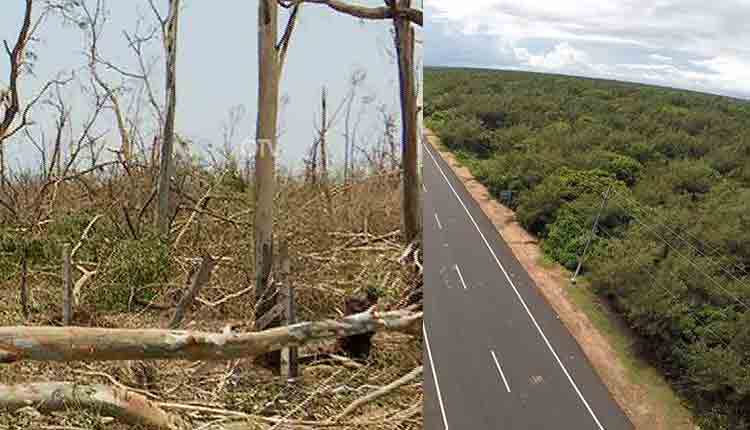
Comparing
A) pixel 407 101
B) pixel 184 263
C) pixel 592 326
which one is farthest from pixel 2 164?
pixel 592 326

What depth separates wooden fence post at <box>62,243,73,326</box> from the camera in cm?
109

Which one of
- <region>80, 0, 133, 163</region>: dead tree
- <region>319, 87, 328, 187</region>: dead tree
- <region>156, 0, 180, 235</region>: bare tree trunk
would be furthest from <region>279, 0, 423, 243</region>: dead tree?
<region>80, 0, 133, 163</region>: dead tree

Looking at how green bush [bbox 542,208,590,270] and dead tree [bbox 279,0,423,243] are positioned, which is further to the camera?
green bush [bbox 542,208,590,270]

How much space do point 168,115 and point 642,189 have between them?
827mm

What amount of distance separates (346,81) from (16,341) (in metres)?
0.68

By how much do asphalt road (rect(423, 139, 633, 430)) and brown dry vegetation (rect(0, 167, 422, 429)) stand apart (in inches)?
6.0

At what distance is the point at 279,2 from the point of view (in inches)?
41.9

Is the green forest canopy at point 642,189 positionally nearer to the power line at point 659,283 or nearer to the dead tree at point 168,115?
the power line at point 659,283

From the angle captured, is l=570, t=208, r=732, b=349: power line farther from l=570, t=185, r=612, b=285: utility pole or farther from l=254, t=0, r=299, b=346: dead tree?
l=254, t=0, r=299, b=346: dead tree

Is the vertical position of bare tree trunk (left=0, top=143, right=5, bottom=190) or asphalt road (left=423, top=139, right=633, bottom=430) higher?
bare tree trunk (left=0, top=143, right=5, bottom=190)

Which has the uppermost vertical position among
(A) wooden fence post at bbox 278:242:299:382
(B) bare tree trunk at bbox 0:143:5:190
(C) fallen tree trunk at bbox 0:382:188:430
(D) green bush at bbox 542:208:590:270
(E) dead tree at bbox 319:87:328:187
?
(E) dead tree at bbox 319:87:328:187

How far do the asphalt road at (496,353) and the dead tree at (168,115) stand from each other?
0.46 metres

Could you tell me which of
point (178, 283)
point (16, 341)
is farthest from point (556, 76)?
point (16, 341)

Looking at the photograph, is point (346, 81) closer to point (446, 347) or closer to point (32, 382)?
point (446, 347)
